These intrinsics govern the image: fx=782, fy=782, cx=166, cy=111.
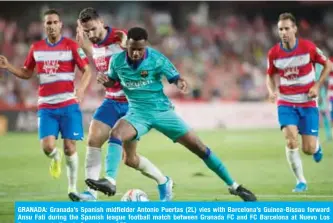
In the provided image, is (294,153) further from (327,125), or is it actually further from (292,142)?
(327,125)

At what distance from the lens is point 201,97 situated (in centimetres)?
2447

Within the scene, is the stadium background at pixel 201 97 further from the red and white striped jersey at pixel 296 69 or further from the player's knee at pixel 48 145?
the red and white striped jersey at pixel 296 69

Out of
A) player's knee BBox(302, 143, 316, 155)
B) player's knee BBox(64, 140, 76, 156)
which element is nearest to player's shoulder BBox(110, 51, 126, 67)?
player's knee BBox(64, 140, 76, 156)

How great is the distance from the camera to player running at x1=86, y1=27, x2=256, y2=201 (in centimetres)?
799

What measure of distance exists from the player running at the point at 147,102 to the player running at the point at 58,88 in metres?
1.09

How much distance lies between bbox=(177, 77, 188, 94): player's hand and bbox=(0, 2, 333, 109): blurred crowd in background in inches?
612

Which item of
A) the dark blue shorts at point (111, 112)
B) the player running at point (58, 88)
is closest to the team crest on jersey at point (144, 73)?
the dark blue shorts at point (111, 112)

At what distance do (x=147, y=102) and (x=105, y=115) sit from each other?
0.79m

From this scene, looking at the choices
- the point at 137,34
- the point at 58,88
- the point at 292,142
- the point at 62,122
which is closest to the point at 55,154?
the point at 62,122

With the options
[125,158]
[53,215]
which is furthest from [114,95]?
[53,215]

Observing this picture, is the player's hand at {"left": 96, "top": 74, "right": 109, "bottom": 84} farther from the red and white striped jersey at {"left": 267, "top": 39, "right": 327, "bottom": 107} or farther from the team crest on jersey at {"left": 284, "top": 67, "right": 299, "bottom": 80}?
the team crest on jersey at {"left": 284, "top": 67, "right": 299, "bottom": 80}

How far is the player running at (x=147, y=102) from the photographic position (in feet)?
26.2

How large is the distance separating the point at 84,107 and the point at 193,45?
18.4ft

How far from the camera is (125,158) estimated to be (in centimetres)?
866
